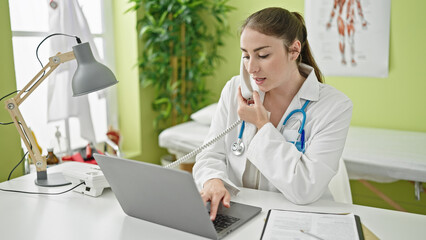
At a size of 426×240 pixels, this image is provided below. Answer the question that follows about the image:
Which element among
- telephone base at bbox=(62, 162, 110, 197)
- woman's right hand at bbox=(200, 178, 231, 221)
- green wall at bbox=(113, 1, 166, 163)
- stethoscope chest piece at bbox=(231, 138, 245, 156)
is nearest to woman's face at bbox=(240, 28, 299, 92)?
stethoscope chest piece at bbox=(231, 138, 245, 156)

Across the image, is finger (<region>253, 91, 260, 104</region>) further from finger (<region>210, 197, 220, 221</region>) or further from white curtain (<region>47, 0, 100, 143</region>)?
white curtain (<region>47, 0, 100, 143</region>)

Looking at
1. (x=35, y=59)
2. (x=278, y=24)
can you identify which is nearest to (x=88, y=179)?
(x=278, y=24)

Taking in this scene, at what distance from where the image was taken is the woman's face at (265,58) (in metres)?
1.51

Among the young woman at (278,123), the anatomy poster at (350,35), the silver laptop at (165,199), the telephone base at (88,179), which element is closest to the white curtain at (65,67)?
the telephone base at (88,179)

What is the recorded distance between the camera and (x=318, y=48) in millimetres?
3172

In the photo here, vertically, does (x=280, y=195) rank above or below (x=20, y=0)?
below

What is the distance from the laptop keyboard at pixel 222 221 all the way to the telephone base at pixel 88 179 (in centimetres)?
49

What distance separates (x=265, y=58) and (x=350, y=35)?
69.0 inches

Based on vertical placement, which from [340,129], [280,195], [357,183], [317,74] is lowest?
[357,183]

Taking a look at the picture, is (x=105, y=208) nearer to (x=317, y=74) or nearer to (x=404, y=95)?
(x=317, y=74)

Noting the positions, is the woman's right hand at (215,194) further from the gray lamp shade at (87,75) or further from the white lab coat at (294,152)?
the gray lamp shade at (87,75)

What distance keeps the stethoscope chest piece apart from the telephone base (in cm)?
50

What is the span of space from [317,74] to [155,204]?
0.93 meters

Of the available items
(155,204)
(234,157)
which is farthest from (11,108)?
(234,157)
